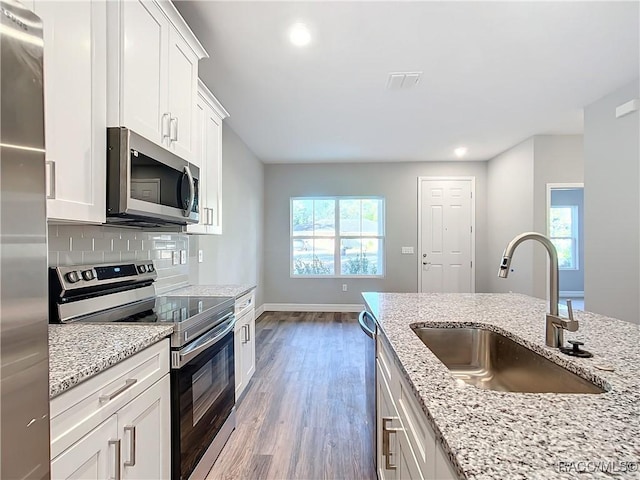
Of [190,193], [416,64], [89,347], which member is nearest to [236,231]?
[190,193]

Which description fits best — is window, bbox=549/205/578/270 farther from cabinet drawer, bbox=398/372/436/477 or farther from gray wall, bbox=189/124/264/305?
cabinet drawer, bbox=398/372/436/477

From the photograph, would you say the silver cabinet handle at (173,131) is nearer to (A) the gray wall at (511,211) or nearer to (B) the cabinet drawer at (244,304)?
(B) the cabinet drawer at (244,304)

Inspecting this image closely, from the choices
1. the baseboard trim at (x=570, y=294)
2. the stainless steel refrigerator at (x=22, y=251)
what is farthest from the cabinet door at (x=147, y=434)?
the baseboard trim at (x=570, y=294)

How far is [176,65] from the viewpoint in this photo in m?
1.91

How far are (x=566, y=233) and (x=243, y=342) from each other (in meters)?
8.30

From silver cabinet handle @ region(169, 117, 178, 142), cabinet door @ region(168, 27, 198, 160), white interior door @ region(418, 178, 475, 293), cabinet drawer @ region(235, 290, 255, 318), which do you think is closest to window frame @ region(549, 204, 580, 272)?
white interior door @ region(418, 178, 475, 293)

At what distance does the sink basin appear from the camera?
45.4 inches

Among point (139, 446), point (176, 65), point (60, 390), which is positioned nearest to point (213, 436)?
point (139, 446)

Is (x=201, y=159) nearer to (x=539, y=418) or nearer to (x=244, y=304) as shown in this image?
(x=244, y=304)

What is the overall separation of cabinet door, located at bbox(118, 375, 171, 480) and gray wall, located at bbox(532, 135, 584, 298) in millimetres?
4632

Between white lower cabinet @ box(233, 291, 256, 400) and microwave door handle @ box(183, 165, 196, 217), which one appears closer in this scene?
microwave door handle @ box(183, 165, 196, 217)

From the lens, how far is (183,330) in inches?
58.4

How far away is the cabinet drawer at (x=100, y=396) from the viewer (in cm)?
88

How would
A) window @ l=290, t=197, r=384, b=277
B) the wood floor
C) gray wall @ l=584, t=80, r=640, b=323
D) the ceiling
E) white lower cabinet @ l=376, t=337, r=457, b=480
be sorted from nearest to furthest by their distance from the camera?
white lower cabinet @ l=376, t=337, r=457, b=480 → the wood floor → the ceiling → gray wall @ l=584, t=80, r=640, b=323 → window @ l=290, t=197, r=384, b=277
